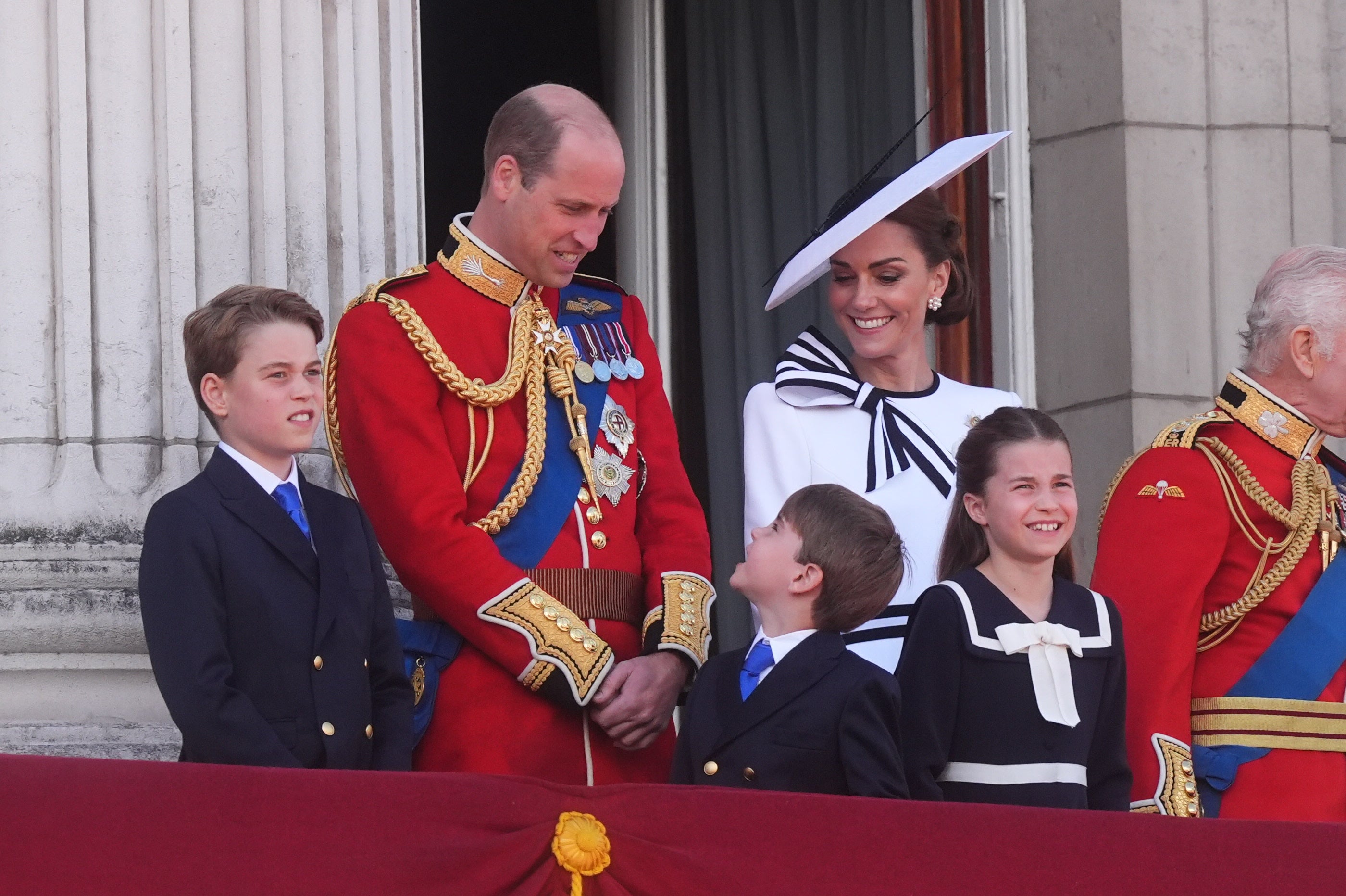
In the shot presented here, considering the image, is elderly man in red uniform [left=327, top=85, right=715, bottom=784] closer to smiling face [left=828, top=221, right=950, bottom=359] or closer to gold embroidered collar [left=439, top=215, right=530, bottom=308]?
gold embroidered collar [left=439, top=215, right=530, bottom=308]

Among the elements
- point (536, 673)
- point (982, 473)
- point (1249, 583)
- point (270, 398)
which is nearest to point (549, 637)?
point (536, 673)

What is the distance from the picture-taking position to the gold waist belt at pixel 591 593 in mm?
4035

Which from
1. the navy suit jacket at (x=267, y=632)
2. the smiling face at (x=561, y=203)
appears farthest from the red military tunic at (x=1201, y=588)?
the navy suit jacket at (x=267, y=632)

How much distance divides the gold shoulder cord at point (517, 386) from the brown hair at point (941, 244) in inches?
33.1

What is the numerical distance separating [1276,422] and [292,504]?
1932mm

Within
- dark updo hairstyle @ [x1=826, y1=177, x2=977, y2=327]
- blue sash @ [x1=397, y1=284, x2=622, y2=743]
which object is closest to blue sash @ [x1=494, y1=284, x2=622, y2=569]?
blue sash @ [x1=397, y1=284, x2=622, y2=743]

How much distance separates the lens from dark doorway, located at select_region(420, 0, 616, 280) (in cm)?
747

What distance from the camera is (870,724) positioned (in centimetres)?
373

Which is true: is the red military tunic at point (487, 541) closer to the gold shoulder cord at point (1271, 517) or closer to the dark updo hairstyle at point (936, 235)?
the dark updo hairstyle at point (936, 235)

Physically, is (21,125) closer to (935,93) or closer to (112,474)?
(112,474)

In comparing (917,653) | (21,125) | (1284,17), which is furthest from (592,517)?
(1284,17)

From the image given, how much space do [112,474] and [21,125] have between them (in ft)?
2.32

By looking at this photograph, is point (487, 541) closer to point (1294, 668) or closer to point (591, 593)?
point (591, 593)

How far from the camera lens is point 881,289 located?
4.66 metres
